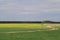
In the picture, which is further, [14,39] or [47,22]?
[47,22]

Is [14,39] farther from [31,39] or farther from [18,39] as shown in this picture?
[31,39]

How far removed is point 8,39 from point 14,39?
1.02 metres

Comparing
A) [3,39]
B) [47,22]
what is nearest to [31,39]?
[3,39]

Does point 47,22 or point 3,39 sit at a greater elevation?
point 3,39

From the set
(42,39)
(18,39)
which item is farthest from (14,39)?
(42,39)

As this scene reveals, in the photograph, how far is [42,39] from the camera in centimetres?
2117

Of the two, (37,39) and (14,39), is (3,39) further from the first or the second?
(37,39)

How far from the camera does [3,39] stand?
70.8 feet

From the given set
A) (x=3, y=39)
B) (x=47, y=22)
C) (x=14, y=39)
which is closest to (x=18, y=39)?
(x=14, y=39)

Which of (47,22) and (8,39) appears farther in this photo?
(47,22)

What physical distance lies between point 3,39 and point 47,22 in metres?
29.5

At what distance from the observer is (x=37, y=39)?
69.9 feet

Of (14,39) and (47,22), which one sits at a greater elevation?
(14,39)

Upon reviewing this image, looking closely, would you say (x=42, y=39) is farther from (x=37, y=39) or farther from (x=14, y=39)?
(x=14, y=39)
